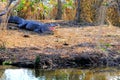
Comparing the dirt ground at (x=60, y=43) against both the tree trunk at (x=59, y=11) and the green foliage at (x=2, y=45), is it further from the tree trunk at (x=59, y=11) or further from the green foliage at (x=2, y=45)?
the tree trunk at (x=59, y=11)

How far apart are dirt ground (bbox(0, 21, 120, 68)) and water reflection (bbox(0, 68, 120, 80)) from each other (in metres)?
0.39

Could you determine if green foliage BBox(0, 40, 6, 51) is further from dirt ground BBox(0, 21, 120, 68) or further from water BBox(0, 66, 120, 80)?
water BBox(0, 66, 120, 80)

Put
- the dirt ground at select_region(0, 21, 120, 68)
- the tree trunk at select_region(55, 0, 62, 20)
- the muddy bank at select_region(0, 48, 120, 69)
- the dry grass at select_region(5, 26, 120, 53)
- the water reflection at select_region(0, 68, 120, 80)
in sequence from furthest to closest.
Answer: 1. the tree trunk at select_region(55, 0, 62, 20)
2. the dry grass at select_region(5, 26, 120, 53)
3. the dirt ground at select_region(0, 21, 120, 68)
4. the muddy bank at select_region(0, 48, 120, 69)
5. the water reflection at select_region(0, 68, 120, 80)

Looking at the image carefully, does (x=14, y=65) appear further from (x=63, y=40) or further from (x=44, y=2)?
(x=44, y=2)

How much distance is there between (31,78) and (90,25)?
6.54 m

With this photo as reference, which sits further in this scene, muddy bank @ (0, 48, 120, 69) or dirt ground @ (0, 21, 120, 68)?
dirt ground @ (0, 21, 120, 68)

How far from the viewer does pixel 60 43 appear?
11.1m

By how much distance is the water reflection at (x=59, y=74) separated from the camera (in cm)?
825

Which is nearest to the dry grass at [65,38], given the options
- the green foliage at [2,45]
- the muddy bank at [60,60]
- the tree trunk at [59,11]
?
the green foliage at [2,45]

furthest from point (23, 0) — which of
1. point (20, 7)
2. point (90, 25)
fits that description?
point (90, 25)

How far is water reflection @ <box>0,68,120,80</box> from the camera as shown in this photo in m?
8.25

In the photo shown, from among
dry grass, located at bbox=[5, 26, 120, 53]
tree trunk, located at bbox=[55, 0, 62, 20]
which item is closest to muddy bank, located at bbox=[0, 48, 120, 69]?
dry grass, located at bbox=[5, 26, 120, 53]

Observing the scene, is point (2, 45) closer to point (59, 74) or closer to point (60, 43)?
point (60, 43)

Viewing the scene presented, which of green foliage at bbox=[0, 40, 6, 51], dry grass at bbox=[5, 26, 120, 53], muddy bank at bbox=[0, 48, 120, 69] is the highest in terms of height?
green foliage at bbox=[0, 40, 6, 51]
